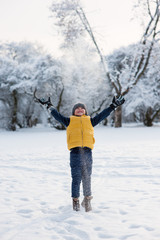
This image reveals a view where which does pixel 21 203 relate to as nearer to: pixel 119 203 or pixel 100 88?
pixel 119 203

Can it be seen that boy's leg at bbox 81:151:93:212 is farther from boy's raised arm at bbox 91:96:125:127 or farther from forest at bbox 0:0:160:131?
forest at bbox 0:0:160:131

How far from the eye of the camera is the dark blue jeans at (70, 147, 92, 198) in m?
3.72

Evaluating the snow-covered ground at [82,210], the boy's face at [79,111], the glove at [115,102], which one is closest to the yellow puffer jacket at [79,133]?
the boy's face at [79,111]

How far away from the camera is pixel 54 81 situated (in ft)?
84.3

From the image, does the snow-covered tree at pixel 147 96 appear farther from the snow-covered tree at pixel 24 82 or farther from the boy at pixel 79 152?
the boy at pixel 79 152

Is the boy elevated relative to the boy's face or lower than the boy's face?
lower

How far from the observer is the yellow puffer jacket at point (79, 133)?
12.2ft

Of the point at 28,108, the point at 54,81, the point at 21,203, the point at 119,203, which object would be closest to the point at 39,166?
the point at 21,203

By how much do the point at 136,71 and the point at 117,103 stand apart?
16356 mm

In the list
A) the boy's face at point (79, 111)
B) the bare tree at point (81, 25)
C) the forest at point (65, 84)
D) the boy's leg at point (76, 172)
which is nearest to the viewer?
the boy's leg at point (76, 172)

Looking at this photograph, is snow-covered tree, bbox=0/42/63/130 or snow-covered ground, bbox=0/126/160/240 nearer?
snow-covered ground, bbox=0/126/160/240

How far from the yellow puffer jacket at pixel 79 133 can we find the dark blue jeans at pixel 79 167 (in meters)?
0.09

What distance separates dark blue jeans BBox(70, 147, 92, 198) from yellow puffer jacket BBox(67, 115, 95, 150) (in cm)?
9

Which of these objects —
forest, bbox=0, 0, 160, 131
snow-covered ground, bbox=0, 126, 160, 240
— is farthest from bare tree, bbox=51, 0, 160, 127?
snow-covered ground, bbox=0, 126, 160, 240
